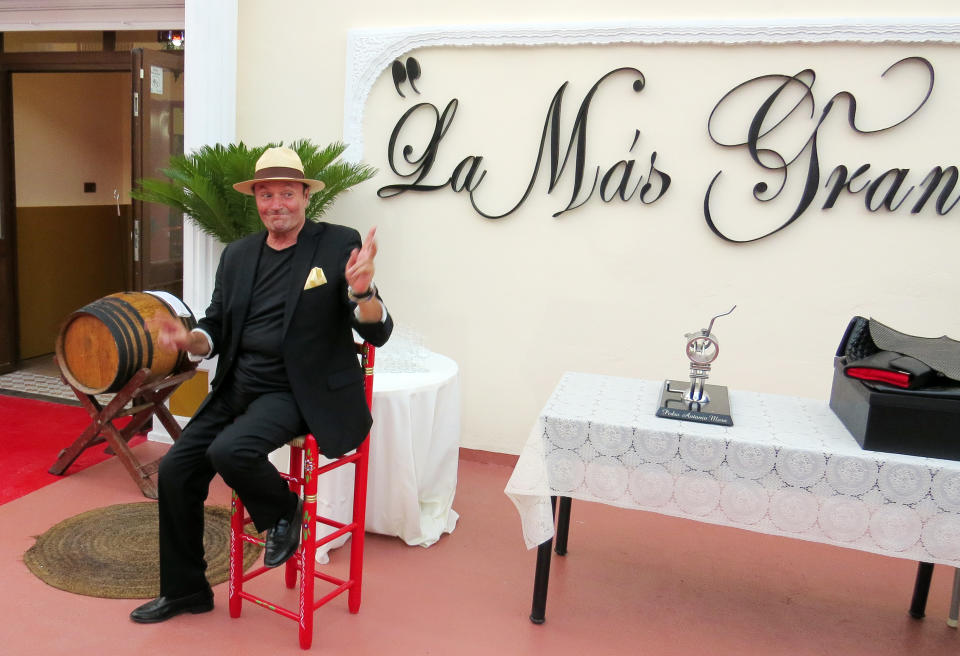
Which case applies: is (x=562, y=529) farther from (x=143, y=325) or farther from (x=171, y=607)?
(x=143, y=325)

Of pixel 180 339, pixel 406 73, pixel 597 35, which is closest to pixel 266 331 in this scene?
pixel 180 339

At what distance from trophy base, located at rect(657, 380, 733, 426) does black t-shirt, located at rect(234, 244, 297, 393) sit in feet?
4.81

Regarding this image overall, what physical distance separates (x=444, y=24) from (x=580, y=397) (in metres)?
2.75

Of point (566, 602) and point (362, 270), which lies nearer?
point (362, 270)

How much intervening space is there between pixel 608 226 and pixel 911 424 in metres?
2.32

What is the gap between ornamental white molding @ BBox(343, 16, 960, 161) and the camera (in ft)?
13.3

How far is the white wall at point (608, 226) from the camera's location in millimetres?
4219

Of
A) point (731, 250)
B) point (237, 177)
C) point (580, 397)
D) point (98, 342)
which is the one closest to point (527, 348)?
point (731, 250)

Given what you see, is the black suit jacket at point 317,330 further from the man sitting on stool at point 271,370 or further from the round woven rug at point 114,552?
the round woven rug at point 114,552

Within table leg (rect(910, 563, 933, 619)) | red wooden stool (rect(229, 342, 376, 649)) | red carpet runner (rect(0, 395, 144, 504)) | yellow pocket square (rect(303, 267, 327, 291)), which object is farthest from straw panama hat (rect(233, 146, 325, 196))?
table leg (rect(910, 563, 933, 619))

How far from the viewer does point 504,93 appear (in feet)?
15.5

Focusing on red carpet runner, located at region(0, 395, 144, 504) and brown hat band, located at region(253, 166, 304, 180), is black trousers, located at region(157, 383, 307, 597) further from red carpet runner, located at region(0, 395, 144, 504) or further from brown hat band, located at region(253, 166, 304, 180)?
red carpet runner, located at region(0, 395, 144, 504)

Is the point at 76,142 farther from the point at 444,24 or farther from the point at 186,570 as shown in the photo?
the point at 186,570

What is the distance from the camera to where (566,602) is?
332 cm
